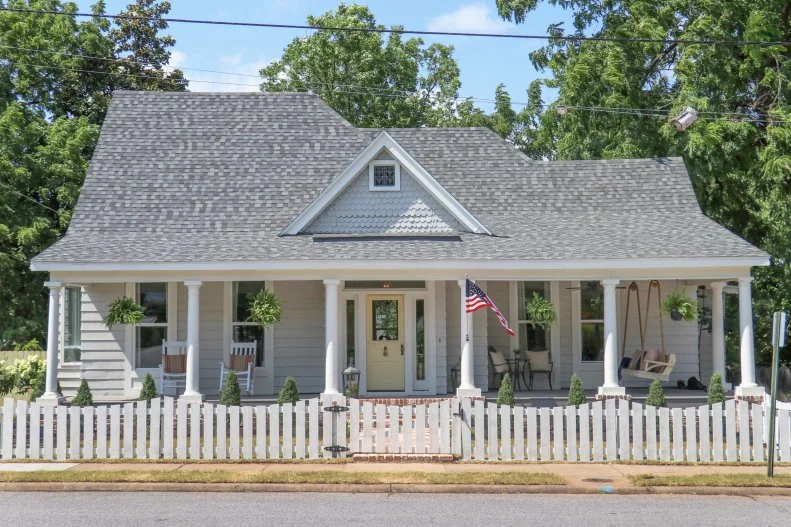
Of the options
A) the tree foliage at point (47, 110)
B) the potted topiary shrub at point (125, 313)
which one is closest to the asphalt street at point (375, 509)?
the potted topiary shrub at point (125, 313)

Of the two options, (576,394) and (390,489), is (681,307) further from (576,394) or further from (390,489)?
(390,489)

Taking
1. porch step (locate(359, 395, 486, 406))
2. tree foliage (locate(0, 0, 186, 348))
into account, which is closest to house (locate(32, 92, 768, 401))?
porch step (locate(359, 395, 486, 406))

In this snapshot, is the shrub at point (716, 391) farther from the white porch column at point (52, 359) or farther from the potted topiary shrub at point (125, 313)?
the white porch column at point (52, 359)

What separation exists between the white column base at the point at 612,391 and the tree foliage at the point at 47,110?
1920 centimetres

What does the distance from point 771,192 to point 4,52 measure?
2537 centimetres

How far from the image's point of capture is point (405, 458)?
1282 centimetres

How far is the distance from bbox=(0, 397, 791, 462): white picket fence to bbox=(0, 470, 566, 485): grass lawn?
994 millimetres

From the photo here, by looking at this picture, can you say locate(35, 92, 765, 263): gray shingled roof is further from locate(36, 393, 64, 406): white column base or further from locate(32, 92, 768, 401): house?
locate(36, 393, 64, 406): white column base

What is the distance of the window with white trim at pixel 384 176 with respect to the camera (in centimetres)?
1947

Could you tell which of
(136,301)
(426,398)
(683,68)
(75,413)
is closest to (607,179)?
(683,68)

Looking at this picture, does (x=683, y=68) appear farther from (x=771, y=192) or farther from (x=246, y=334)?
(x=246, y=334)

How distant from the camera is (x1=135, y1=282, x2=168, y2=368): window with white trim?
1941 centimetres

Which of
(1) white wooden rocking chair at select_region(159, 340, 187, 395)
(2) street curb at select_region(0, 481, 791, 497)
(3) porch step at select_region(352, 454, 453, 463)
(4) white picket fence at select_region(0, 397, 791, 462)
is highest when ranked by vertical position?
(1) white wooden rocking chair at select_region(159, 340, 187, 395)

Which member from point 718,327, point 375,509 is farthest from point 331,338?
point 718,327
